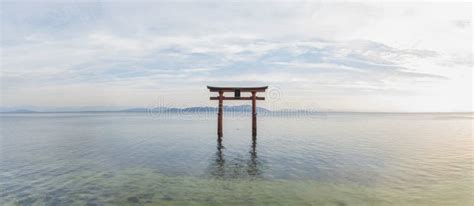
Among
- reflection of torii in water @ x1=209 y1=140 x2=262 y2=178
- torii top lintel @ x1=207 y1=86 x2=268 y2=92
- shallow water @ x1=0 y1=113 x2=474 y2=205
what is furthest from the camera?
torii top lintel @ x1=207 y1=86 x2=268 y2=92

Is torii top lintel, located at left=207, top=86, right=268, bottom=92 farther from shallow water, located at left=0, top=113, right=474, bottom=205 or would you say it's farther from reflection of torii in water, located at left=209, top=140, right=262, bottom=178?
reflection of torii in water, located at left=209, top=140, right=262, bottom=178

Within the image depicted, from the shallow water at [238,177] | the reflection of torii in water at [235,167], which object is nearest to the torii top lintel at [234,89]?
the shallow water at [238,177]

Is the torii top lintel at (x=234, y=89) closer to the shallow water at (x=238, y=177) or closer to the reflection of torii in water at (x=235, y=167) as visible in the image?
the shallow water at (x=238, y=177)

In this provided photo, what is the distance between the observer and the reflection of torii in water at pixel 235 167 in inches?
658

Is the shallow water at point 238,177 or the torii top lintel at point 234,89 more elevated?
the torii top lintel at point 234,89

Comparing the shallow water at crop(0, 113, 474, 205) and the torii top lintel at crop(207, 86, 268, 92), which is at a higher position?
the torii top lintel at crop(207, 86, 268, 92)

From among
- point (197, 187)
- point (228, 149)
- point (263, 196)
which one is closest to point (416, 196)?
point (263, 196)

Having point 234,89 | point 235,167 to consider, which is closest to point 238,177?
point 235,167

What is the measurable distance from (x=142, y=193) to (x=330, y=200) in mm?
7303

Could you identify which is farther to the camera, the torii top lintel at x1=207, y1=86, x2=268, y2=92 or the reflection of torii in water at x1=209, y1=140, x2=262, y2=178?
the torii top lintel at x1=207, y1=86, x2=268, y2=92

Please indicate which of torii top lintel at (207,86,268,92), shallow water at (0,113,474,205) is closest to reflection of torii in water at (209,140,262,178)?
shallow water at (0,113,474,205)

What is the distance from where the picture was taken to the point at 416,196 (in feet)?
41.2

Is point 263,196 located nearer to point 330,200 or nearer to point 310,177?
point 330,200

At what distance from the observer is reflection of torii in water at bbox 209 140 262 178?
54.9ft
